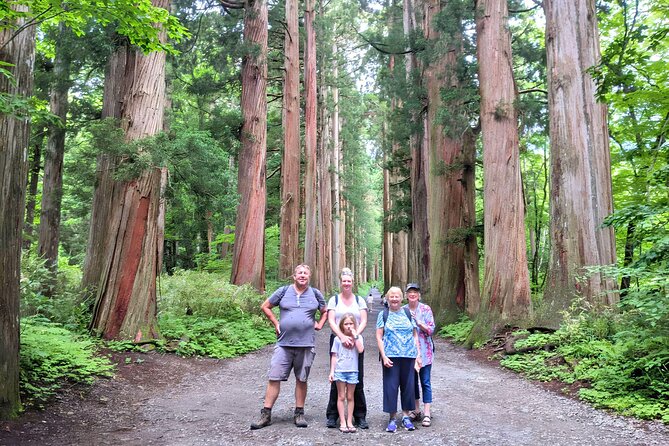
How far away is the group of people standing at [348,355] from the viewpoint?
5016 millimetres

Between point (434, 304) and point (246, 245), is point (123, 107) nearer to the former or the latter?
point (246, 245)

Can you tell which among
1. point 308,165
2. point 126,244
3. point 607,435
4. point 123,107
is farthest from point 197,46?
point 607,435

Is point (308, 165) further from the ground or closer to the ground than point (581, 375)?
further from the ground

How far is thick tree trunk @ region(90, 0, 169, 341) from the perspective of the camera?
27.0ft

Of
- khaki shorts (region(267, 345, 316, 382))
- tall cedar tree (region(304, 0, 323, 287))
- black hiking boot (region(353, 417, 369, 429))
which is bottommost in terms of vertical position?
black hiking boot (region(353, 417, 369, 429))

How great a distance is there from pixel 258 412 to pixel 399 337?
6.55 ft

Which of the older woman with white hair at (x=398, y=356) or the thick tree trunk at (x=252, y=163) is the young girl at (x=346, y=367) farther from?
the thick tree trunk at (x=252, y=163)

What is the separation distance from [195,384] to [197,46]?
14119 mm

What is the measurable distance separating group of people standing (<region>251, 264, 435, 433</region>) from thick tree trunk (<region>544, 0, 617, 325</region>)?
4958 mm

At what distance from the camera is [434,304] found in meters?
14.8

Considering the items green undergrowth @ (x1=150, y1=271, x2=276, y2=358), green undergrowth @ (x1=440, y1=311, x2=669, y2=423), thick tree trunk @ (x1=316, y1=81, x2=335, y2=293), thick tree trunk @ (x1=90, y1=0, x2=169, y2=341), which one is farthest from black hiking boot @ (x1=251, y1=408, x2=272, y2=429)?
thick tree trunk @ (x1=316, y1=81, x2=335, y2=293)

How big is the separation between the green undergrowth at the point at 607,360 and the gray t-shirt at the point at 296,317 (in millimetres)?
3514

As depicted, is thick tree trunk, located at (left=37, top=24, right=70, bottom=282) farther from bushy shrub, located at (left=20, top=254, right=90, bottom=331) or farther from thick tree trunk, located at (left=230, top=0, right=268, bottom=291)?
thick tree trunk, located at (left=230, top=0, right=268, bottom=291)

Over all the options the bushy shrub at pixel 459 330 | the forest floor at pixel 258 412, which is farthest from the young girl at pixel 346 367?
the bushy shrub at pixel 459 330
